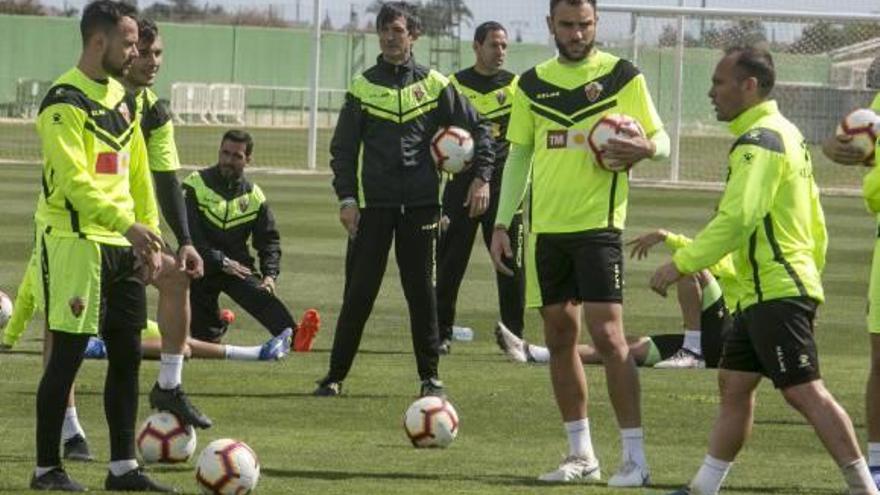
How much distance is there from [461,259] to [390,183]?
2.96m

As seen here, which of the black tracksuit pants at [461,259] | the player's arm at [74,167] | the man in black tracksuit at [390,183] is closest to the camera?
the player's arm at [74,167]

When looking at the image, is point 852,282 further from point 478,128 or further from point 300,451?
point 300,451

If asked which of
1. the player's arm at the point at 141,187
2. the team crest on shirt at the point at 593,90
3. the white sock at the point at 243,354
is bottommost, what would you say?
the white sock at the point at 243,354

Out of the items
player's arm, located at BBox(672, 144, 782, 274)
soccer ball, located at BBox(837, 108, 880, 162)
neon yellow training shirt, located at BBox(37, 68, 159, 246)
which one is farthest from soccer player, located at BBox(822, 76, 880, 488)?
neon yellow training shirt, located at BBox(37, 68, 159, 246)

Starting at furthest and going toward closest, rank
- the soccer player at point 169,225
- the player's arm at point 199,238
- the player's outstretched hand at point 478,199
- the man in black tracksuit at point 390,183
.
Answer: the player's arm at point 199,238 < the man in black tracksuit at point 390,183 < the player's outstretched hand at point 478,199 < the soccer player at point 169,225

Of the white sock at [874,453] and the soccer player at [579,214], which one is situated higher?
the soccer player at [579,214]

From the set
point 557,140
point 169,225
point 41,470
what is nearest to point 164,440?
point 41,470

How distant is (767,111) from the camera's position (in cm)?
863

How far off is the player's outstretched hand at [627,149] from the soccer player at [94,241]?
6.70 feet

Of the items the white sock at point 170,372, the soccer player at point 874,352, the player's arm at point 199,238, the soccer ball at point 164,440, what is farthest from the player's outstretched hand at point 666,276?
the player's arm at point 199,238

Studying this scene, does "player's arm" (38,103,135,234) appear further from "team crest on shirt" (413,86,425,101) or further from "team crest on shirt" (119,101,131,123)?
"team crest on shirt" (413,86,425,101)

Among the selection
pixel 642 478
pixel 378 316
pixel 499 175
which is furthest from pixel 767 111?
pixel 378 316

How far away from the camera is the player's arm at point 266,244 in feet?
49.6

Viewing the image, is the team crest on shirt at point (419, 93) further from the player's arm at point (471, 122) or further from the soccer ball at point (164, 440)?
the soccer ball at point (164, 440)
